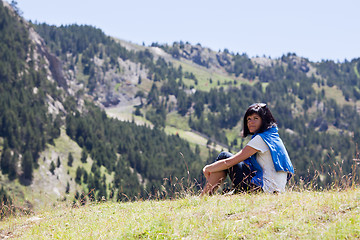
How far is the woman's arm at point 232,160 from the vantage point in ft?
26.1

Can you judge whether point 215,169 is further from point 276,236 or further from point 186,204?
point 276,236

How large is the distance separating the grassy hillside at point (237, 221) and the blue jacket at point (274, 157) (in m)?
0.50

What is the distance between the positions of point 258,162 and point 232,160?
2.06 ft

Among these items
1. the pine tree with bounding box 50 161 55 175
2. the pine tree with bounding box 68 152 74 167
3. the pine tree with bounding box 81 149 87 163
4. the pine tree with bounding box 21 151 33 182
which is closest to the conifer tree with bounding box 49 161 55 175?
the pine tree with bounding box 50 161 55 175

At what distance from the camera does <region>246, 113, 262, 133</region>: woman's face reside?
8305 mm

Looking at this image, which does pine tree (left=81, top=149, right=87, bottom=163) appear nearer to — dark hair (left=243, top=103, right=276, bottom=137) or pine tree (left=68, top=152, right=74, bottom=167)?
pine tree (left=68, top=152, right=74, bottom=167)

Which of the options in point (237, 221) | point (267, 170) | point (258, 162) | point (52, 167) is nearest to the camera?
point (237, 221)

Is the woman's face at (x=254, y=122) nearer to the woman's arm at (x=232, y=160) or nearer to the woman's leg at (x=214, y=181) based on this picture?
the woman's arm at (x=232, y=160)

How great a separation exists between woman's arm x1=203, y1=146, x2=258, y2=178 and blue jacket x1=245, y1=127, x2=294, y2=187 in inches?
15.5

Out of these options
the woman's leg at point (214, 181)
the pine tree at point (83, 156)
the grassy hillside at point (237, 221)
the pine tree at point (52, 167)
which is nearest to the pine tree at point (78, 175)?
the pine tree at point (52, 167)

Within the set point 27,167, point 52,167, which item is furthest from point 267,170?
point 52,167

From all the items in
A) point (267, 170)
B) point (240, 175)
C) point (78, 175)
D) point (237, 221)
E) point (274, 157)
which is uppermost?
point (274, 157)

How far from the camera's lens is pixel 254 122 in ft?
27.4

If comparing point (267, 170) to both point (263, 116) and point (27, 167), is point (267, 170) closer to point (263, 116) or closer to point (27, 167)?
point (263, 116)
